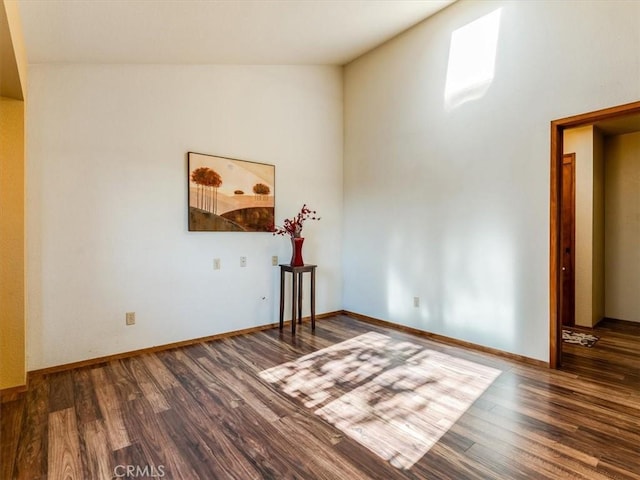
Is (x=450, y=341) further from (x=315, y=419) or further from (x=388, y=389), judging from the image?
(x=315, y=419)

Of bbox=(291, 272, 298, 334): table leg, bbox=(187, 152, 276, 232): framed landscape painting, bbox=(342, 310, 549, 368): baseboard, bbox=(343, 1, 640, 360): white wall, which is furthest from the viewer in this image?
bbox=(291, 272, 298, 334): table leg

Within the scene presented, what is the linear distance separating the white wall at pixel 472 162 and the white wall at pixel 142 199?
3.38 ft

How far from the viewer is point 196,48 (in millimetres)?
3078

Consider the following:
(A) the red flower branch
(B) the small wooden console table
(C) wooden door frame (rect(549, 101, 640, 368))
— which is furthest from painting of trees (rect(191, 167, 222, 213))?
(C) wooden door frame (rect(549, 101, 640, 368))

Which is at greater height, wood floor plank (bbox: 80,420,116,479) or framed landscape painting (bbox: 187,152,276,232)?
framed landscape painting (bbox: 187,152,276,232)

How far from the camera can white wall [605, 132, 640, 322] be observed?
4441mm

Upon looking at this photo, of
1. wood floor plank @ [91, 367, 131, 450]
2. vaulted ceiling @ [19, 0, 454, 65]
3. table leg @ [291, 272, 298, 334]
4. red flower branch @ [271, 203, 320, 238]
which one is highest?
vaulted ceiling @ [19, 0, 454, 65]

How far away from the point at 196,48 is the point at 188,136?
2.66ft

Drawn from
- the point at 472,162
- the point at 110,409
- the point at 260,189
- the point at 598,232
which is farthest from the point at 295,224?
the point at 598,232

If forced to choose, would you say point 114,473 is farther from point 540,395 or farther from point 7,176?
point 540,395

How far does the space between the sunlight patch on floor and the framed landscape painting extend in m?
1.63

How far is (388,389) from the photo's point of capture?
8.13 ft

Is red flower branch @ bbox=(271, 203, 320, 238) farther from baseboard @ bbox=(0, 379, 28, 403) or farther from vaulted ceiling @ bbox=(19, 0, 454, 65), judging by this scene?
baseboard @ bbox=(0, 379, 28, 403)

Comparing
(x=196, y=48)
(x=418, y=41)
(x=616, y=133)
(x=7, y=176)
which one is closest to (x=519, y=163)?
(x=418, y=41)
